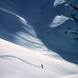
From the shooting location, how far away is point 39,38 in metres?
9.91

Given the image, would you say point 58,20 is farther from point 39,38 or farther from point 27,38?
point 27,38

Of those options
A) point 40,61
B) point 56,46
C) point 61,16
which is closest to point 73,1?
point 61,16

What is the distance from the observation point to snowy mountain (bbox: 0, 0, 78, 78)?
577cm

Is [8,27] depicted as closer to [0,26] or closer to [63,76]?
[0,26]

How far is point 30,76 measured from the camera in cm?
517

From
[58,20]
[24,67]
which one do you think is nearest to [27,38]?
[58,20]

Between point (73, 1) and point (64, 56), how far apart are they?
4.65 metres

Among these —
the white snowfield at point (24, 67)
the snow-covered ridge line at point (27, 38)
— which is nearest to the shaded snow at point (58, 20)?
the snow-covered ridge line at point (27, 38)

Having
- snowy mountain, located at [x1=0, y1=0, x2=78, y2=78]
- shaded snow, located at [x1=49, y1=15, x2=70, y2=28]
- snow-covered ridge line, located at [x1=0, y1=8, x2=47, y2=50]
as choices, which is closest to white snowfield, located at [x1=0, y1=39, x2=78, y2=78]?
snowy mountain, located at [x1=0, y1=0, x2=78, y2=78]

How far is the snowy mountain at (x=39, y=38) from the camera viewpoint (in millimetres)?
5765

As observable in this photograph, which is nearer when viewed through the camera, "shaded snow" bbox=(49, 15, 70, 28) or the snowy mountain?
the snowy mountain

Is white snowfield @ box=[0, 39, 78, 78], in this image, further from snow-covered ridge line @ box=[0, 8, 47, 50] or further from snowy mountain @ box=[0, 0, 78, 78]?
snow-covered ridge line @ box=[0, 8, 47, 50]

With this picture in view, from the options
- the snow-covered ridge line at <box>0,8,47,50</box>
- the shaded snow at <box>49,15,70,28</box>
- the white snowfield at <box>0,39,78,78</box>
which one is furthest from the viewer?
the shaded snow at <box>49,15,70,28</box>

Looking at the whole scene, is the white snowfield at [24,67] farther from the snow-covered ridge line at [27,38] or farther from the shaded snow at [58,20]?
the shaded snow at [58,20]
